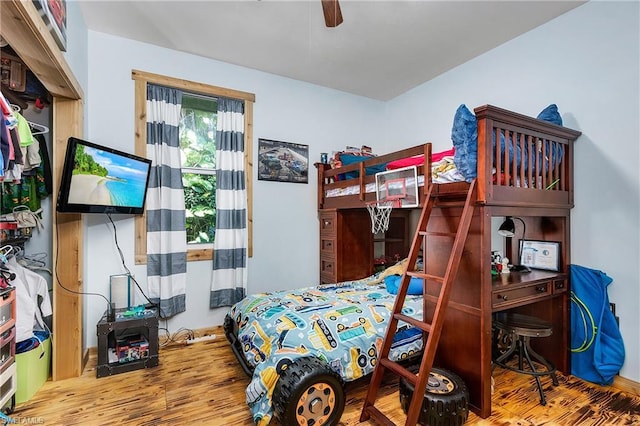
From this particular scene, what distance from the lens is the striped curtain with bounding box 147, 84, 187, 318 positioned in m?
2.98

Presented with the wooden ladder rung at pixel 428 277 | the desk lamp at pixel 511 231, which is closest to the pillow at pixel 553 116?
the desk lamp at pixel 511 231

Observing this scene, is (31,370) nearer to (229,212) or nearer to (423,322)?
(229,212)

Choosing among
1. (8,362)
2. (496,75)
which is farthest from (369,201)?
(8,362)

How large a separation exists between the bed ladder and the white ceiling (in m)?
1.57

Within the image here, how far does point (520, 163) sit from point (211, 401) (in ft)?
8.66

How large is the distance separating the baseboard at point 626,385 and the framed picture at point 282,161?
3.24 metres

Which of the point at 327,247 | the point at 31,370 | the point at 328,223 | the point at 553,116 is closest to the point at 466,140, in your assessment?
the point at 553,116

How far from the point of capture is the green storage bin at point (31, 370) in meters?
2.04

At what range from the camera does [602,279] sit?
2.27m

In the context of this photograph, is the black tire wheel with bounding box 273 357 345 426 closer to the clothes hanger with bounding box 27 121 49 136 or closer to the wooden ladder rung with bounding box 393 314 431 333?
the wooden ladder rung with bounding box 393 314 431 333

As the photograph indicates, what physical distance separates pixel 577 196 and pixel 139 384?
370cm

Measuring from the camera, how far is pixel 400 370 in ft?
5.79

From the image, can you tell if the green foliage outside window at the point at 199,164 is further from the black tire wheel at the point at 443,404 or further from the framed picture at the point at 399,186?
the black tire wheel at the point at 443,404

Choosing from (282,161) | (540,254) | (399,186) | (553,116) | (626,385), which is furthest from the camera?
(282,161)
